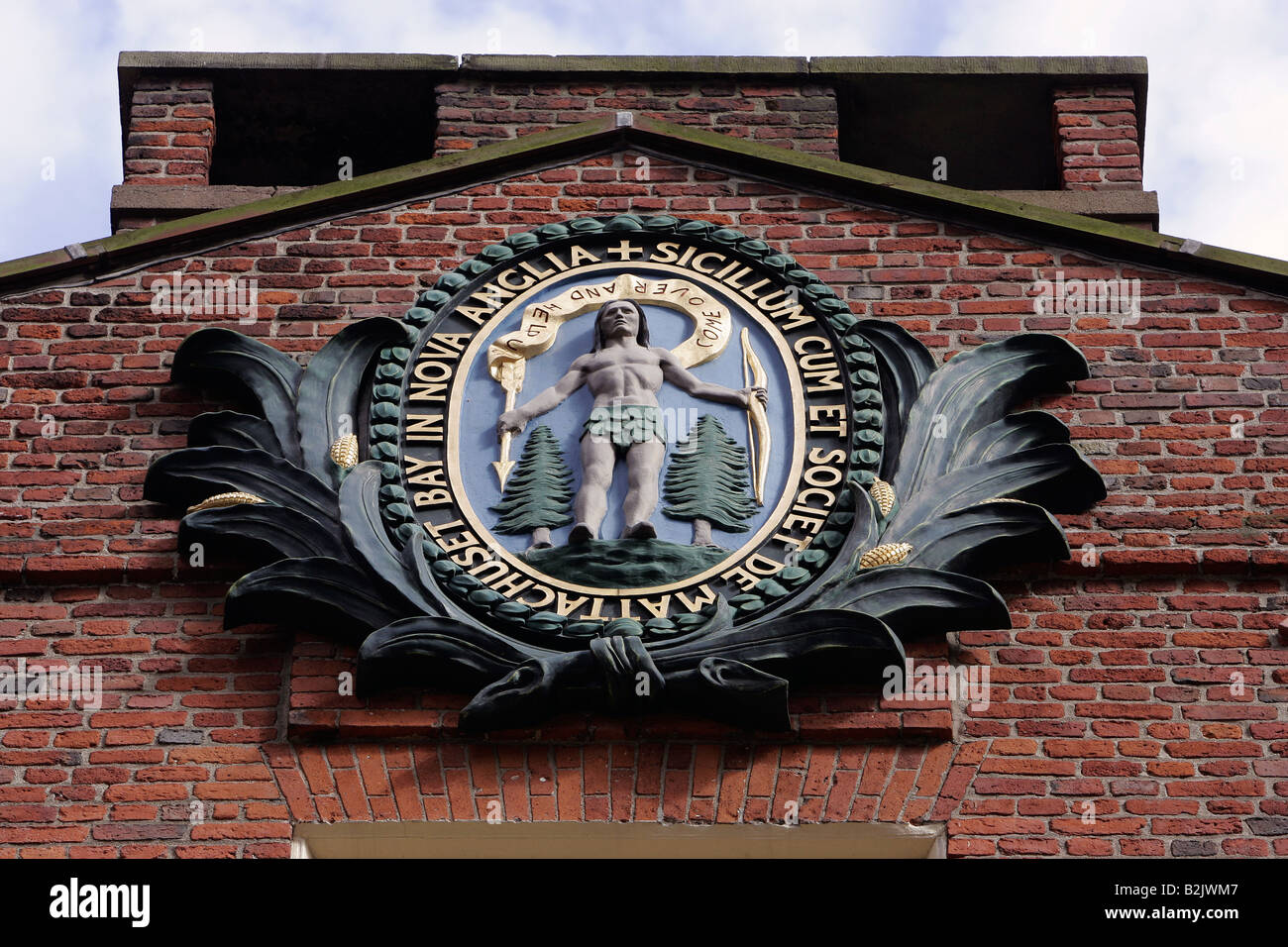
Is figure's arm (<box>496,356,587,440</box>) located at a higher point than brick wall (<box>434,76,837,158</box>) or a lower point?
lower

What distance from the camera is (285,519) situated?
946 cm

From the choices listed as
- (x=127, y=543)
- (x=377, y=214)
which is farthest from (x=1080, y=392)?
(x=127, y=543)

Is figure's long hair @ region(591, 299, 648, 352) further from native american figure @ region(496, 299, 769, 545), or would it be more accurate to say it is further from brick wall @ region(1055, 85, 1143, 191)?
brick wall @ region(1055, 85, 1143, 191)

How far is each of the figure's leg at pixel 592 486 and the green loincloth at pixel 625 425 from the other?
0.12 ft

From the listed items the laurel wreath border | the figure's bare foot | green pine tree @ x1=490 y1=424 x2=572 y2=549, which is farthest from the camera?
green pine tree @ x1=490 y1=424 x2=572 y2=549

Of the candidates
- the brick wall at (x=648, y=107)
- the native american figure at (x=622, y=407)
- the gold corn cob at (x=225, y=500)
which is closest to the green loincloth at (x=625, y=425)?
the native american figure at (x=622, y=407)

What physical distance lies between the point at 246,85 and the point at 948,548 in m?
4.96

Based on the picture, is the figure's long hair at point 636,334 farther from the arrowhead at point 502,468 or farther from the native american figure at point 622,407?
the arrowhead at point 502,468

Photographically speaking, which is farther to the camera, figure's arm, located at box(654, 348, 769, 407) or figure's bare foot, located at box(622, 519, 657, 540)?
figure's arm, located at box(654, 348, 769, 407)

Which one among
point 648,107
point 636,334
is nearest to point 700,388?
point 636,334

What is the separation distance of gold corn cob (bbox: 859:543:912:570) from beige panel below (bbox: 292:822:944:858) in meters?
1.04

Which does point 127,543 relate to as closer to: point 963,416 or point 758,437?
point 758,437

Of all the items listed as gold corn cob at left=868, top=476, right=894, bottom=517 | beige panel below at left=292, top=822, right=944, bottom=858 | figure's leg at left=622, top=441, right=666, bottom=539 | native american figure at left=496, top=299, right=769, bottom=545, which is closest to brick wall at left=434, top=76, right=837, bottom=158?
native american figure at left=496, top=299, right=769, bottom=545

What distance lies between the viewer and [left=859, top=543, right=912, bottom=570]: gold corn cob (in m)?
9.20
